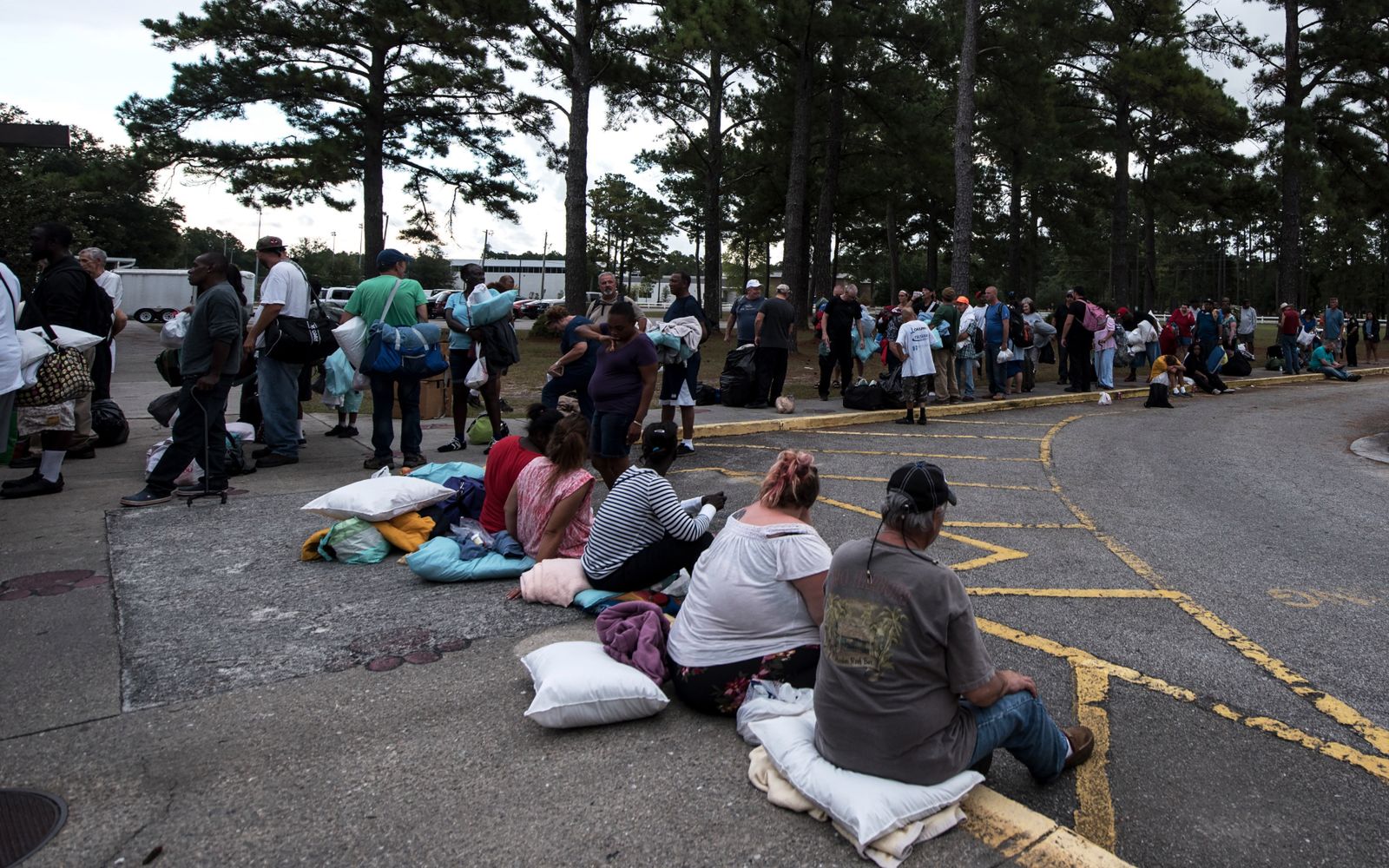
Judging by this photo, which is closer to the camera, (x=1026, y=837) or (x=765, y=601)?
(x=1026, y=837)

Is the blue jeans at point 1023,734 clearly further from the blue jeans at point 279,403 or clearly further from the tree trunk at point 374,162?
the tree trunk at point 374,162

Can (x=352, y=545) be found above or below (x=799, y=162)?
below

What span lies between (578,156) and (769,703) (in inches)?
723

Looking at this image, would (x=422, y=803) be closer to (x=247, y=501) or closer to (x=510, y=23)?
(x=247, y=501)

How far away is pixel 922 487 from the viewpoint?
3.08 m

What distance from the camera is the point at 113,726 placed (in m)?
3.73

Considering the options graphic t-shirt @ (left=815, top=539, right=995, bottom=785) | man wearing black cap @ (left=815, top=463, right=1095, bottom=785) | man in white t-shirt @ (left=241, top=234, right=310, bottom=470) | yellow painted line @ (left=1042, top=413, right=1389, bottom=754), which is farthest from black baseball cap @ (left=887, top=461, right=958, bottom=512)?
man in white t-shirt @ (left=241, top=234, right=310, bottom=470)

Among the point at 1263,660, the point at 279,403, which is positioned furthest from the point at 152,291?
the point at 1263,660

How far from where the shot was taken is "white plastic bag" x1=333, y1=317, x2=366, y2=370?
27.5 ft

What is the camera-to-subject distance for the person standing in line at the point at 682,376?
1009 cm

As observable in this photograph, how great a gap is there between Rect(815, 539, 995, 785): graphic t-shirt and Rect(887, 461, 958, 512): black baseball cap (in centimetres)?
17

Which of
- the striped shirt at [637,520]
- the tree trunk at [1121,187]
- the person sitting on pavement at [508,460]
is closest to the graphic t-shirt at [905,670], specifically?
the striped shirt at [637,520]

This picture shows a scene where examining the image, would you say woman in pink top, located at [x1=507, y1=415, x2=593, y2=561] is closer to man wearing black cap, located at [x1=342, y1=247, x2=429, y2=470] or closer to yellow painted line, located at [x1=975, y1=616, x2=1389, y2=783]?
yellow painted line, located at [x1=975, y1=616, x2=1389, y2=783]

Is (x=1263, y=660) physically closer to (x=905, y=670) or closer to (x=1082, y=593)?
(x=1082, y=593)
